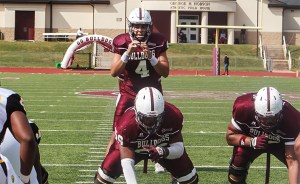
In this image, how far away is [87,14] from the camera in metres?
50.7

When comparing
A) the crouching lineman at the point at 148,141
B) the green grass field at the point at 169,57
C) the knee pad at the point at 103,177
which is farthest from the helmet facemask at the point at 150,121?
the green grass field at the point at 169,57

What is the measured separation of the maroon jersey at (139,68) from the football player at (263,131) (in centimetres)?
102

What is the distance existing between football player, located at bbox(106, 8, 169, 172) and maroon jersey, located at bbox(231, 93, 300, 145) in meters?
0.93

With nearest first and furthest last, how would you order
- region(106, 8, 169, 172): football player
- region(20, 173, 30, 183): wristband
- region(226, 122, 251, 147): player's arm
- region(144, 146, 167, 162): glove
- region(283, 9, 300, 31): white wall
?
region(20, 173, 30, 183): wristband, region(144, 146, 167, 162): glove, region(226, 122, 251, 147): player's arm, region(106, 8, 169, 172): football player, region(283, 9, 300, 31): white wall

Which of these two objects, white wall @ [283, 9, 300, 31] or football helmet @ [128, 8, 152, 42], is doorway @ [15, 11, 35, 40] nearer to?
white wall @ [283, 9, 300, 31]

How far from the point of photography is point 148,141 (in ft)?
19.4

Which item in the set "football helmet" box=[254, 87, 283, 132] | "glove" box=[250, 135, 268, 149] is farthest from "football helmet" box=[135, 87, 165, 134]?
"glove" box=[250, 135, 268, 149]

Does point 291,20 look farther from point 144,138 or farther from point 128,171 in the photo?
point 128,171

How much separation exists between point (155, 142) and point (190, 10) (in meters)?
43.3

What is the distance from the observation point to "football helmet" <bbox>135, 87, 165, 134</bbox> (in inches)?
221

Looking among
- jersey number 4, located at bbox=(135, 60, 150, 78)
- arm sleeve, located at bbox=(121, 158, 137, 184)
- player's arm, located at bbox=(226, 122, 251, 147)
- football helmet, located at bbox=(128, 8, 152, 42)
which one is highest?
football helmet, located at bbox=(128, 8, 152, 42)

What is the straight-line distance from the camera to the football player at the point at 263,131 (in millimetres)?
6207

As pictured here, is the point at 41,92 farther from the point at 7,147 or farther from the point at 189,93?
the point at 7,147

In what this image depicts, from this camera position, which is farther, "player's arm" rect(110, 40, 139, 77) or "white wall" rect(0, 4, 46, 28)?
"white wall" rect(0, 4, 46, 28)
